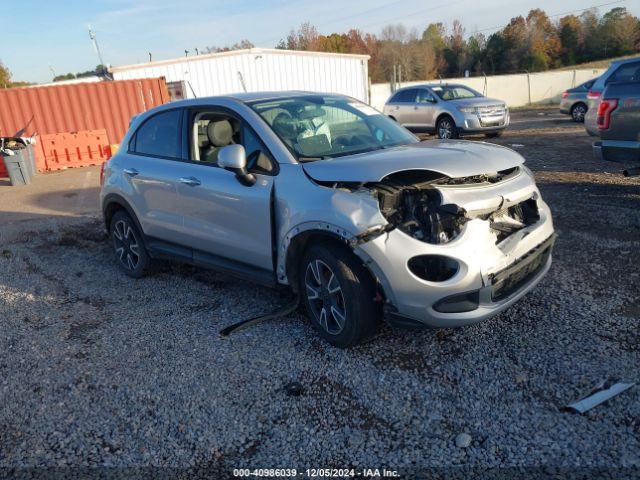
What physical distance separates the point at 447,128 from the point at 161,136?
11.6m

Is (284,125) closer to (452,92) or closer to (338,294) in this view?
(338,294)

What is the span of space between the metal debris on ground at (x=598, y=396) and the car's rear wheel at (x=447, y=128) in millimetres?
12439

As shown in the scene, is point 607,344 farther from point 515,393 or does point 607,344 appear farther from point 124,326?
point 124,326

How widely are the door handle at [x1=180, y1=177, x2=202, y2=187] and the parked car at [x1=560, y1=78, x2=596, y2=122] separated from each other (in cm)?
1712

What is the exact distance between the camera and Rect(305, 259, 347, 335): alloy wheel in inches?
139

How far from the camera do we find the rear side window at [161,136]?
4.77 meters

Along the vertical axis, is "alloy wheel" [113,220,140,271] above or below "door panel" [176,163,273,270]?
below

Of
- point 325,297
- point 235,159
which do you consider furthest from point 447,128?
point 325,297

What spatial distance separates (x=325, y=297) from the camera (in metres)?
3.61

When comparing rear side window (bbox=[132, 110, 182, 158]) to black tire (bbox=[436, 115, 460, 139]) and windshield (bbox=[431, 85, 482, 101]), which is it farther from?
windshield (bbox=[431, 85, 482, 101])

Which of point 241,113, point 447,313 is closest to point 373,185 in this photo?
point 447,313

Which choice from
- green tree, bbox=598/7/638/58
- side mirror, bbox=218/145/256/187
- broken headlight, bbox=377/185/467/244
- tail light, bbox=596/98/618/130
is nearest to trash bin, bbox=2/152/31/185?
side mirror, bbox=218/145/256/187

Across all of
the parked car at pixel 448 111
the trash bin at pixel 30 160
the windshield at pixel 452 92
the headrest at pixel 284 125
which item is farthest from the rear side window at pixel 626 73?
the trash bin at pixel 30 160

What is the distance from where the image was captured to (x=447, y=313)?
3.22m
